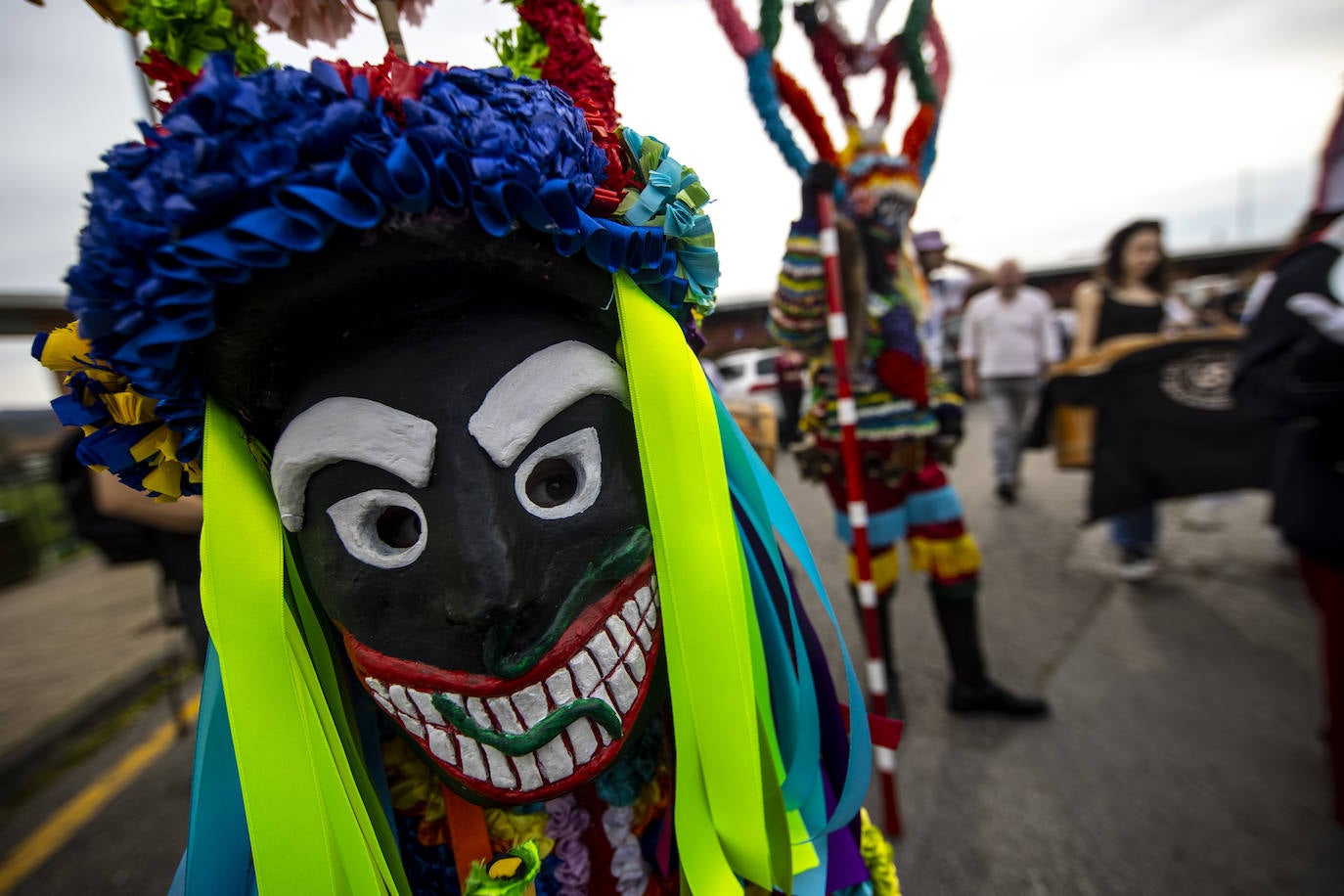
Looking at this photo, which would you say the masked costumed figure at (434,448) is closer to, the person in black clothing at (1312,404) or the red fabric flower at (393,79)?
the red fabric flower at (393,79)

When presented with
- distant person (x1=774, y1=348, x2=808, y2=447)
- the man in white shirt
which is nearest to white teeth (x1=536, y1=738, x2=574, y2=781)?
the man in white shirt

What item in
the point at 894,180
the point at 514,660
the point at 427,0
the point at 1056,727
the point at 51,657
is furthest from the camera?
the point at 51,657

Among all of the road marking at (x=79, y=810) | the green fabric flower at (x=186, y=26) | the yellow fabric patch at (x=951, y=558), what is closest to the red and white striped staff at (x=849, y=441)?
the yellow fabric patch at (x=951, y=558)

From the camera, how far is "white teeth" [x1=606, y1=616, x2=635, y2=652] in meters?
0.75

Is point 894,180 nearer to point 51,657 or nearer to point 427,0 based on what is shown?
point 427,0

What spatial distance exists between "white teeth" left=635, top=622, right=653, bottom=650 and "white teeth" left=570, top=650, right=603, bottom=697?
7 cm

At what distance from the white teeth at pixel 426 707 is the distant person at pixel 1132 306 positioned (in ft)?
9.96

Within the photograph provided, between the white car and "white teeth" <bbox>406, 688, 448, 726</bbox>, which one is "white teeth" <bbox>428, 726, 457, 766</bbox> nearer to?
"white teeth" <bbox>406, 688, 448, 726</bbox>

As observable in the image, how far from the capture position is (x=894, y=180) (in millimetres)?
1790

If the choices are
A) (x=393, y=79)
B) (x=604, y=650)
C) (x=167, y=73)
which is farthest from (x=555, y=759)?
(x=167, y=73)

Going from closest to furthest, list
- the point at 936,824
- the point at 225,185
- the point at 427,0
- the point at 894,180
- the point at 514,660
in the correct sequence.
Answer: the point at 225,185 → the point at 514,660 → the point at 427,0 → the point at 936,824 → the point at 894,180

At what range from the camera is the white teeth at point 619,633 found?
750mm

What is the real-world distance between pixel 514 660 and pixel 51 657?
419cm

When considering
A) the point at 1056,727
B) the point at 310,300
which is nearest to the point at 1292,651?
the point at 1056,727
